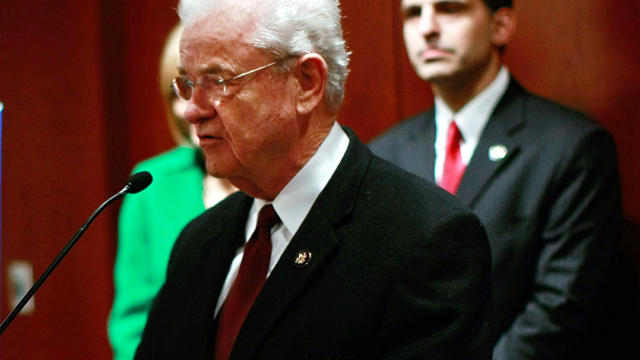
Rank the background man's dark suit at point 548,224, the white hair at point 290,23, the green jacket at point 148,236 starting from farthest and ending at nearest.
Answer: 1. the green jacket at point 148,236
2. the background man's dark suit at point 548,224
3. the white hair at point 290,23

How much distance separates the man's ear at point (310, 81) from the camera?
1.39 metres

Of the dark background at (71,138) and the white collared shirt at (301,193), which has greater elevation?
the white collared shirt at (301,193)

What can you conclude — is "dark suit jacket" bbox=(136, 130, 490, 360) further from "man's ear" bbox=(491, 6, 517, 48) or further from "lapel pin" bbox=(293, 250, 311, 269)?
"man's ear" bbox=(491, 6, 517, 48)

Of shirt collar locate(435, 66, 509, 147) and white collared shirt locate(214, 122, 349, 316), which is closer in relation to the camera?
white collared shirt locate(214, 122, 349, 316)

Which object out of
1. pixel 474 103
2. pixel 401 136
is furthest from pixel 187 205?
pixel 474 103

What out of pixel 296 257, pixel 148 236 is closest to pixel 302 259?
pixel 296 257

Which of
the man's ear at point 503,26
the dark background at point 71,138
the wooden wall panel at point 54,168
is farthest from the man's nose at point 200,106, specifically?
the wooden wall panel at point 54,168

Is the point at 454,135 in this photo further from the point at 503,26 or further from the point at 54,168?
the point at 54,168

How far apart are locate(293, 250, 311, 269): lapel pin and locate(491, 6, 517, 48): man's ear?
913mm

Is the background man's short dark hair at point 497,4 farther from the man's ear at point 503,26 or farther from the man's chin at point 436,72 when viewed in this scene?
the man's chin at point 436,72

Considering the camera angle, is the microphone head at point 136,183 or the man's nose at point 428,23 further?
the man's nose at point 428,23

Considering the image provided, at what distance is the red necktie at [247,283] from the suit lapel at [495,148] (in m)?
0.61

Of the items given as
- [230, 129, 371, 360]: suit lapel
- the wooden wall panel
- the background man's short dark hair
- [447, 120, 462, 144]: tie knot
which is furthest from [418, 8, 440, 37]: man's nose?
the wooden wall panel

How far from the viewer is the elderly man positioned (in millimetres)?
1230
